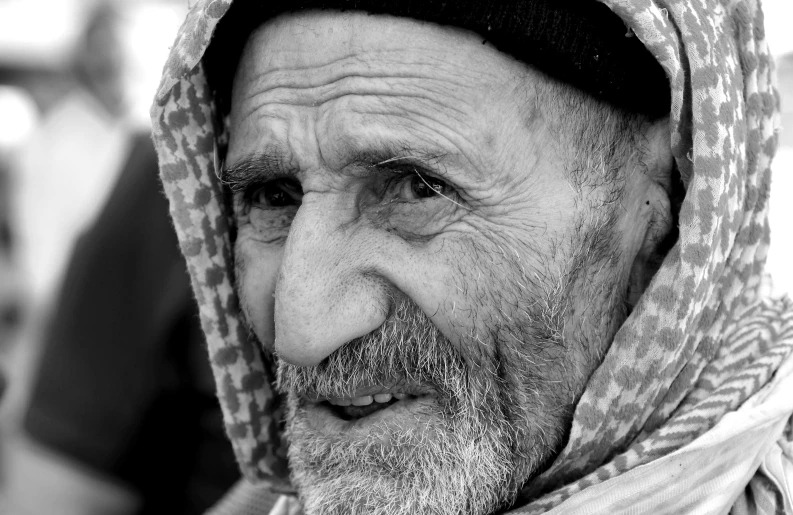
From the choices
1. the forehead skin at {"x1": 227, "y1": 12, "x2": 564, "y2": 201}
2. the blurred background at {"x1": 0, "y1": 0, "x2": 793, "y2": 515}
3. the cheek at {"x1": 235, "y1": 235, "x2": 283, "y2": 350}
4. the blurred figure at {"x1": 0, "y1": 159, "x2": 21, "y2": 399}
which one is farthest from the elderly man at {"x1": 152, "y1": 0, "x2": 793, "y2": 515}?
the blurred figure at {"x1": 0, "y1": 159, "x2": 21, "y2": 399}

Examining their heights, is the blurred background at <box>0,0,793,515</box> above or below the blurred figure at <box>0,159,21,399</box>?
above

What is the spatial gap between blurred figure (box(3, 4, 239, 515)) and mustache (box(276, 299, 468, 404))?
1.73m

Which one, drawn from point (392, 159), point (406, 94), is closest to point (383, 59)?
point (406, 94)

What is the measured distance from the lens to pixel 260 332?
226cm

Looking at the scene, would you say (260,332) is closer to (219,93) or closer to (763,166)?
(219,93)

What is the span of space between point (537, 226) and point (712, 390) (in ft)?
1.82

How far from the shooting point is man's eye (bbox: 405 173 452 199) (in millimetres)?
1985

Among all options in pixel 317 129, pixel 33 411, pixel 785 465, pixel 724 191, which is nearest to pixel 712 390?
pixel 785 465

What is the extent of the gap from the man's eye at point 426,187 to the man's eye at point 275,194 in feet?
1.02

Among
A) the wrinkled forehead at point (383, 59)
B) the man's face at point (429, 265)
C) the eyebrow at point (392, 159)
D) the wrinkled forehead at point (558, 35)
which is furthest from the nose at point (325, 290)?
the wrinkled forehead at point (558, 35)

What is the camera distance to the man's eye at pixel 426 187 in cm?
199

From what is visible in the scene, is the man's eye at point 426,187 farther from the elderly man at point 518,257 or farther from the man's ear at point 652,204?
the man's ear at point 652,204

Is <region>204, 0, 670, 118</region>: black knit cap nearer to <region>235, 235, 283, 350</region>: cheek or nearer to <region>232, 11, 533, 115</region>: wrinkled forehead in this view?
<region>232, 11, 533, 115</region>: wrinkled forehead

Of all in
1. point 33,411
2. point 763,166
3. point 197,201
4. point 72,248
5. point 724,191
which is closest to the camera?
point 724,191
